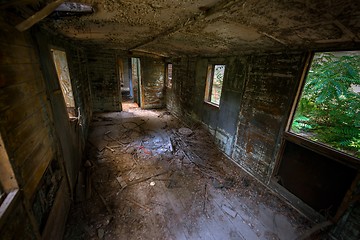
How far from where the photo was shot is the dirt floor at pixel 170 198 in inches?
83.0

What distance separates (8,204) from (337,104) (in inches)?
170

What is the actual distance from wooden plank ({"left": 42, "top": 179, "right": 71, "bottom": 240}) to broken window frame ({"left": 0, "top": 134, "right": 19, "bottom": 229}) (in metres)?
0.64

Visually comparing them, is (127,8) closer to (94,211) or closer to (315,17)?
(315,17)

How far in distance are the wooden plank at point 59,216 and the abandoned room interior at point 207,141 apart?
19mm

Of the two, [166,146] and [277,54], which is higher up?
[277,54]

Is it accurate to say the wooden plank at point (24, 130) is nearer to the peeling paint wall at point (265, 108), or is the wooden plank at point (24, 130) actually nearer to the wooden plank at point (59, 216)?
the wooden plank at point (59, 216)

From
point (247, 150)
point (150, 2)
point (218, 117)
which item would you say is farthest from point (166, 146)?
point (150, 2)

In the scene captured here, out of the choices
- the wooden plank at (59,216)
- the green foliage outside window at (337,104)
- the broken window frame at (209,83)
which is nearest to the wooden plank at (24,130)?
the wooden plank at (59,216)

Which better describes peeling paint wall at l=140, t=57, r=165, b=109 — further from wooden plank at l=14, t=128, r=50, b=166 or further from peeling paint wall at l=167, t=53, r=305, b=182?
wooden plank at l=14, t=128, r=50, b=166

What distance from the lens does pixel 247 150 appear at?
334 cm

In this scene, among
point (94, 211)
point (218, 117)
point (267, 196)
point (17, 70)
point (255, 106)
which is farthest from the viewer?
point (218, 117)

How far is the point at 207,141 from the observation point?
439 cm

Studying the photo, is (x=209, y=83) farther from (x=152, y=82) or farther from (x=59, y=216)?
(x=59, y=216)

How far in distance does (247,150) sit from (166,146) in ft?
6.65
